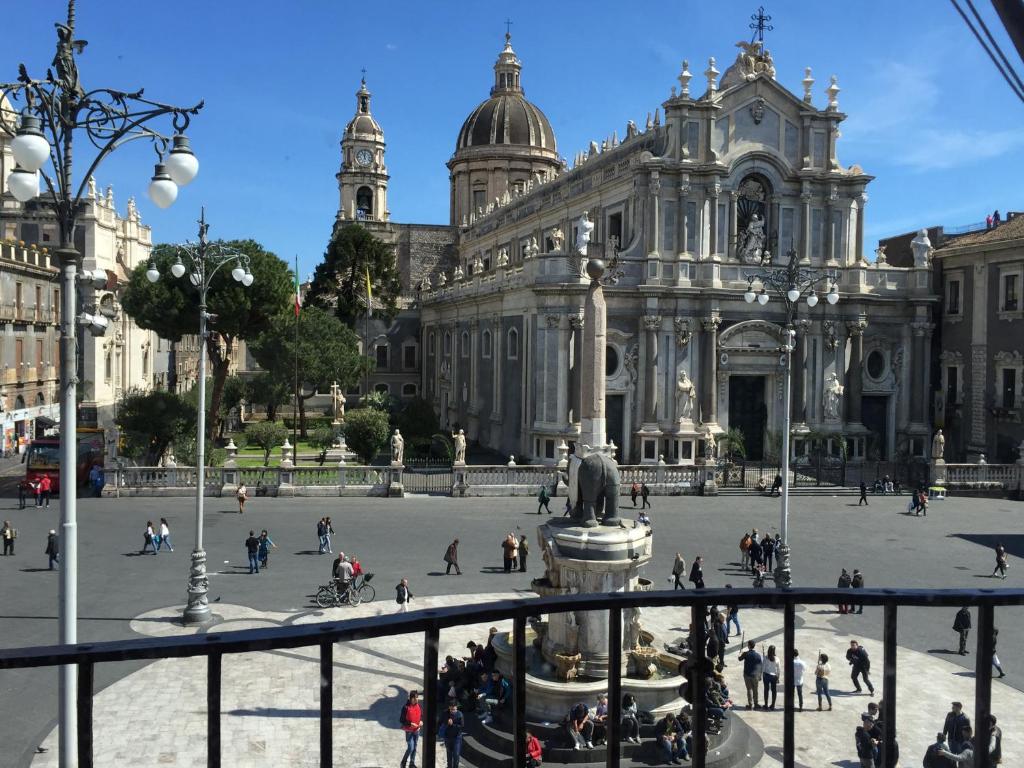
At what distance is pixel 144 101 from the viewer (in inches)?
397

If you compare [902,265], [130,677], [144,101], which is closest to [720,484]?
[902,265]

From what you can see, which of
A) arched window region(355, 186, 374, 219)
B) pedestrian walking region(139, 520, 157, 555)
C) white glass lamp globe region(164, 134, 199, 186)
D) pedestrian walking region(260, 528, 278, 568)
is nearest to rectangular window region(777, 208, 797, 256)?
pedestrian walking region(260, 528, 278, 568)

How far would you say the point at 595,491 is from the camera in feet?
50.3

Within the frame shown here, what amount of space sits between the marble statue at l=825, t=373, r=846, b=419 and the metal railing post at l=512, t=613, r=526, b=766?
42803mm

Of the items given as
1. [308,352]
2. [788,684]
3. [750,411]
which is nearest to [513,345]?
[750,411]

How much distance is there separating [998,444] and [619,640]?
44.5 m

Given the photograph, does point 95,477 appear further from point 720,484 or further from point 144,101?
point 144,101

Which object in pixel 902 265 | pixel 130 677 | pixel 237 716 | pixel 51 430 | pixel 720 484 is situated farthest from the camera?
pixel 902 265

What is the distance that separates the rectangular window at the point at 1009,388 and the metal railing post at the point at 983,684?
140 feet

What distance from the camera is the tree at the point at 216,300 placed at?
4238cm

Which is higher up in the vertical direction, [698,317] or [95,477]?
[698,317]

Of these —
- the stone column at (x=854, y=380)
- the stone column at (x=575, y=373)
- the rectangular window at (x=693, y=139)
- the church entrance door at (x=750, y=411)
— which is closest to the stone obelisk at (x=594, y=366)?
the stone column at (x=575, y=373)

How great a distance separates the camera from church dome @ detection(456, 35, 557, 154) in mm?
76625

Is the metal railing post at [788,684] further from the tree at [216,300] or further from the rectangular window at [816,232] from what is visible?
the rectangular window at [816,232]
